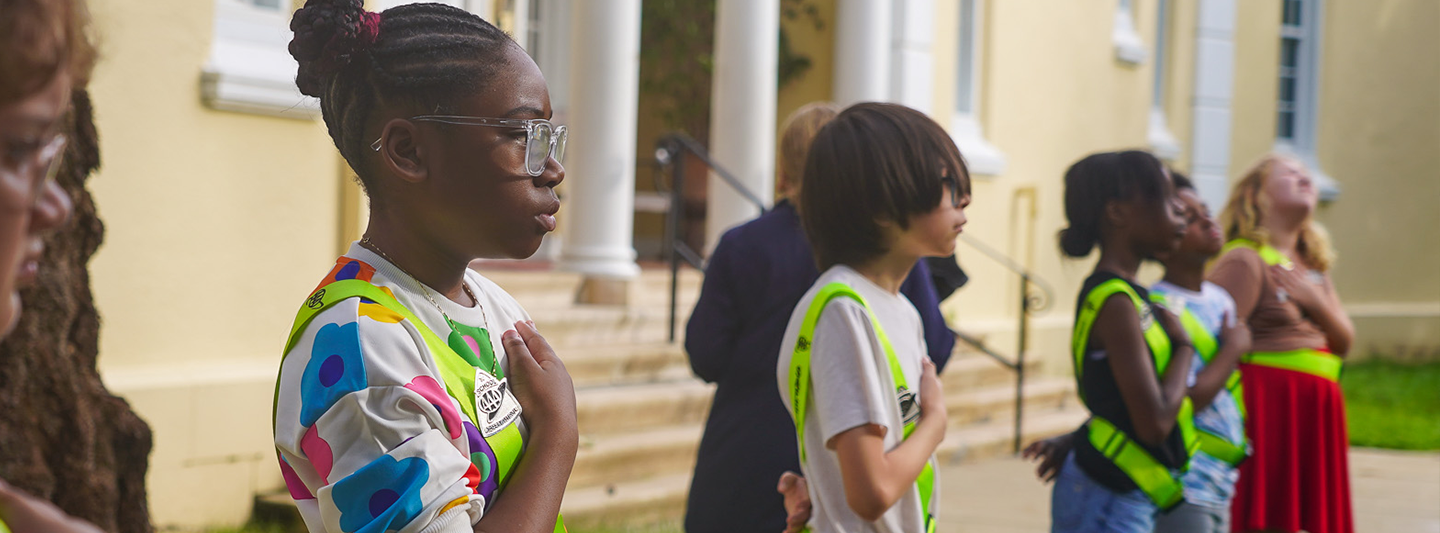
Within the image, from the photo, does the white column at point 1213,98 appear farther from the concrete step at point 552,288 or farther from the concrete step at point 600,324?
the concrete step at point 600,324

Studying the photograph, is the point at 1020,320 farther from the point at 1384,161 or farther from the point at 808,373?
the point at 808,373

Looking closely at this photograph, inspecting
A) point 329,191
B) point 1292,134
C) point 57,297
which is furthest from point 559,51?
point 1292,134

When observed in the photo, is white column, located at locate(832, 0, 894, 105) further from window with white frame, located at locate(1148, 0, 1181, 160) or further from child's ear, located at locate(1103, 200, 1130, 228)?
child's ear, located at locate(1103, 200, 1130, 228)

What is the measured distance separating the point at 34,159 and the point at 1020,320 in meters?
9.83

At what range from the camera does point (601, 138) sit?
24.8 ft

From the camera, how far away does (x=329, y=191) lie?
223 inches

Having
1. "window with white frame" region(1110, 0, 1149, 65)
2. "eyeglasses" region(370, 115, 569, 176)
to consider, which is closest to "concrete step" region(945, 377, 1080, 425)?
"window with white frame" region(1110, 0, 1149, 65)

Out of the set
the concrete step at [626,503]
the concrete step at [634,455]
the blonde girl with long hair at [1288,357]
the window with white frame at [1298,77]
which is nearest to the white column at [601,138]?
the concrete step at [634,455]

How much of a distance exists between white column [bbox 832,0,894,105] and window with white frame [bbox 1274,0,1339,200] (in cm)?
795

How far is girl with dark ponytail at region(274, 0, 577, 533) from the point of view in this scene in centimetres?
133

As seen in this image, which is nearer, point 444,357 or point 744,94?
point 444,357

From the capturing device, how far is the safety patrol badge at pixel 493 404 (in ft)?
4.67

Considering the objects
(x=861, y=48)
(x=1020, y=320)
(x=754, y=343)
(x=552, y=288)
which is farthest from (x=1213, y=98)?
(x=754, y=343)

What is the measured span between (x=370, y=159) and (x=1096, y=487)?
2259 millimetres
